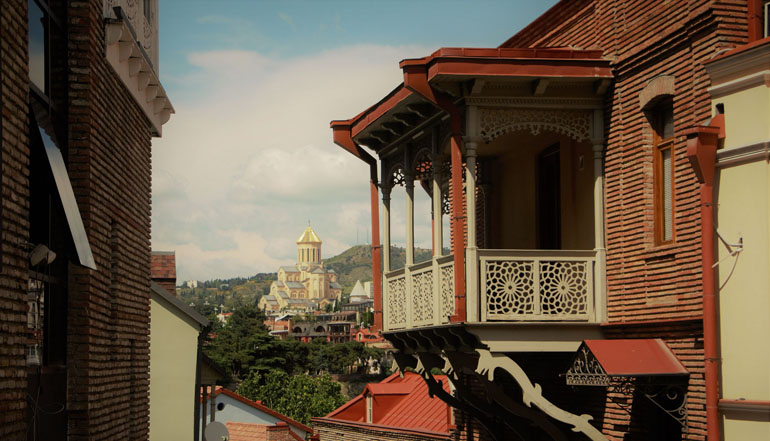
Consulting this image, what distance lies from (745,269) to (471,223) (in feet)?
13.4

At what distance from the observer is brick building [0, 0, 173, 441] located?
8.23 meters

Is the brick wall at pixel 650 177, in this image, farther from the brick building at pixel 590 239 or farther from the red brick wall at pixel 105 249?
the red brick wall at pixel 105 249

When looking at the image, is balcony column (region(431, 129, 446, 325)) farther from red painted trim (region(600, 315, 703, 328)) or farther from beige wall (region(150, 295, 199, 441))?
beige wall (region(150, 295, 199, 441))

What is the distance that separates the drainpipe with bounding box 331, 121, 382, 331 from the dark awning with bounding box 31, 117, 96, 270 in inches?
314

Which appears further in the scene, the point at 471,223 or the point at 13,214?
the point at 471,223

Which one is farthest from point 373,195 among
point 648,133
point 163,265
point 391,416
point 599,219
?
point 391,416

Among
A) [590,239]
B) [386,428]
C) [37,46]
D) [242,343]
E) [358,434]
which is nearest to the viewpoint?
[37,46]

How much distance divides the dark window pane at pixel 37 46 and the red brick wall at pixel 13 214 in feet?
4.80

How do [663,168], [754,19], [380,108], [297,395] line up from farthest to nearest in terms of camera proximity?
[297,395] → [380,108] → [663,168] → [754,19]

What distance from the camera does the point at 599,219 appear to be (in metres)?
13.7

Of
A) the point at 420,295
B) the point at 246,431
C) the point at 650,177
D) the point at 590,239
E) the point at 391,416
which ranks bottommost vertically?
the point at 246,431

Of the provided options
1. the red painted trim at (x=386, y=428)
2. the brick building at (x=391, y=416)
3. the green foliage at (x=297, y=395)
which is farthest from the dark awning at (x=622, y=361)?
the green foliage at (x=297, y=395)

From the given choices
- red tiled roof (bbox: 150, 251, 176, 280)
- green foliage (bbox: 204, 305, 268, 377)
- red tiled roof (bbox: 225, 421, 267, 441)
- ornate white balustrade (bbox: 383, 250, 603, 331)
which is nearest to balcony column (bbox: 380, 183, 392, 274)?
ornate white balustrade (bbox: 383, 250, 603, 331)

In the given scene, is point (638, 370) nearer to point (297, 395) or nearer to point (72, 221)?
point (72, 221)
